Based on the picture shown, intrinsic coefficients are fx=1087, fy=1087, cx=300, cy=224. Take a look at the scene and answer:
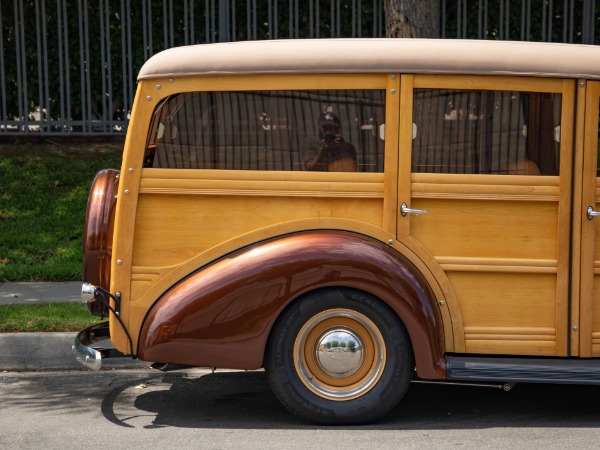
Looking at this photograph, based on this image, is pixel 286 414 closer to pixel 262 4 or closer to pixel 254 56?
pixel 254 56

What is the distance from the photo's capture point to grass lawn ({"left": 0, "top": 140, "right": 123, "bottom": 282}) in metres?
9.71

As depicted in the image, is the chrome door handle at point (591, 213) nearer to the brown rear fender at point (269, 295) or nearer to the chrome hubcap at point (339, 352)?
the brown rear fender at point (269, 295)

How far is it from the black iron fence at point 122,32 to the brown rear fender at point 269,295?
24.4ft

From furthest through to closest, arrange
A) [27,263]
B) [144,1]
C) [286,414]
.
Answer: [144,1], [27,263], [286,414]

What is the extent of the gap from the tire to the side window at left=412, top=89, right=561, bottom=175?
2.71 feet

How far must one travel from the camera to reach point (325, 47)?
18.6ft

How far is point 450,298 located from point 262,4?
316 inches

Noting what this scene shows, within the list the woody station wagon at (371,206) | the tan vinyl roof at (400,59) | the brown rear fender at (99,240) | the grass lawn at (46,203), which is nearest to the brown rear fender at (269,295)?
the woody station wagon at (371,206)

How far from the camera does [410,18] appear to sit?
970 cm

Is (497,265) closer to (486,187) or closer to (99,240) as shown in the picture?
(486,187)

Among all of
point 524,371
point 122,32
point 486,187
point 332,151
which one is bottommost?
point 524,371

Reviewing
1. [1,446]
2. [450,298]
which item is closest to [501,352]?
[450,298]

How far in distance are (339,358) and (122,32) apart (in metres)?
8.06

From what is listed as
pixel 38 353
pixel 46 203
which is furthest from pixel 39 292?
pixel 46 203
